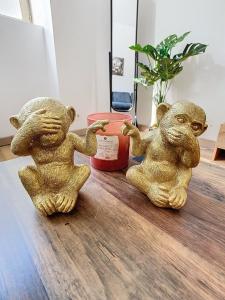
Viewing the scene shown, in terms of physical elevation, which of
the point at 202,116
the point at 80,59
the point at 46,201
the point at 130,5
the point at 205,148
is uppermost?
the point at 130,5

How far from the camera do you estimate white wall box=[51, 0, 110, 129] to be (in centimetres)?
136

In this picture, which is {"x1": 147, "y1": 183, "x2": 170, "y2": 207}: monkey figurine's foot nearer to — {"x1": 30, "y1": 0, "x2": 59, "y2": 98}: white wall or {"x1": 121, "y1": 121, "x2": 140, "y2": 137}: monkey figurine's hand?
{"x1": 121, "y1": 121, "x2": 140, "y2": 137}: monkey figurine's hand

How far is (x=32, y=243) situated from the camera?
1.01ft

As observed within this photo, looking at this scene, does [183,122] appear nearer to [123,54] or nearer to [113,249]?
[113,249]

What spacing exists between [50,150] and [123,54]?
131 cm

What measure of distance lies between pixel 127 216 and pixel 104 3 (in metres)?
1.74

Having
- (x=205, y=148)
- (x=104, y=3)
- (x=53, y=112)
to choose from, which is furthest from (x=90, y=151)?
(x=104, y=3)

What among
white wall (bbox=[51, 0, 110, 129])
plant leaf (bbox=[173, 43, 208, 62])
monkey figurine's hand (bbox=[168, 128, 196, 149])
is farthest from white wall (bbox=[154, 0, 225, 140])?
monkey figurine's hand (bbox=[168, 128, 196, 149])

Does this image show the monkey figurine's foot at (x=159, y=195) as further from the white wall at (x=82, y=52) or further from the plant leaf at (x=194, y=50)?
the white wall at (x=82, y=52)

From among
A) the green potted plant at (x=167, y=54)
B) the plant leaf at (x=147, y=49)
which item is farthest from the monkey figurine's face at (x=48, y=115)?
the plant leaf at (x=147, y=49)

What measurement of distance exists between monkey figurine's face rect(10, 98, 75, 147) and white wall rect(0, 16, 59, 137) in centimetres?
120

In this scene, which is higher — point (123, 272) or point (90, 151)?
point (90, 151)

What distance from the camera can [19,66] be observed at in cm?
138

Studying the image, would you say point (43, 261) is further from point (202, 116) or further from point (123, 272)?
point (202, 116)
